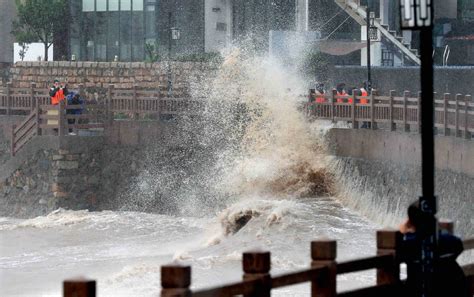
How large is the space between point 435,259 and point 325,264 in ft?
2.39

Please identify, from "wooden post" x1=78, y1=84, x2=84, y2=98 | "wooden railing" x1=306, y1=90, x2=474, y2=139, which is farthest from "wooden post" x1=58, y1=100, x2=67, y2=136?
"wooden railing" x1=306, y1=90, x2=474, y2=139

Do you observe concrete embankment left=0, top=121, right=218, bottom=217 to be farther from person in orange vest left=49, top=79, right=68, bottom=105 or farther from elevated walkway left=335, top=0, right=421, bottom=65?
elevated walkway left=335, top=0, right=421, bottom=65

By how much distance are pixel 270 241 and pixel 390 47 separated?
90.2 feet

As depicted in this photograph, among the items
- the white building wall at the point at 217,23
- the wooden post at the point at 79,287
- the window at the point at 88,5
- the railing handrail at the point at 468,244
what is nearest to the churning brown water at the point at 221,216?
the white building wall at the point at 217,23

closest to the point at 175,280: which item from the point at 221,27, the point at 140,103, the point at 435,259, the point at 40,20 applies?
the point at 435,259

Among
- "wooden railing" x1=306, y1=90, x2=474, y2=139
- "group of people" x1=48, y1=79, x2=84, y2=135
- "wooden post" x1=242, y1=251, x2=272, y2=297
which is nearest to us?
"wooden post" x1=242, y1=251, x2=272, y2=297

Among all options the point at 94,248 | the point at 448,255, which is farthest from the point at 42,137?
the point at 448,255

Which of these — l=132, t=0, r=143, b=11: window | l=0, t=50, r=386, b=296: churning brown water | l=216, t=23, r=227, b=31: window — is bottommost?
l=0, t=50, r=386, b=296: churning brown water

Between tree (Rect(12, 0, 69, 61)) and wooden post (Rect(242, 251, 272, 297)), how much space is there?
44987 mm

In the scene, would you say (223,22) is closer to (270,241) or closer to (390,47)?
(390,47)

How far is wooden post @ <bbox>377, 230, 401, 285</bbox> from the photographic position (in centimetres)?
1038

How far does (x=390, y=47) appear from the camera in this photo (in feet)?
174

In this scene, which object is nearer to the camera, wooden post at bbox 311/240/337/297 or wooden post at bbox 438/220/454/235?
wooden post at bbox 311/240/337/297

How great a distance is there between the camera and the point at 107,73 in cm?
4612
